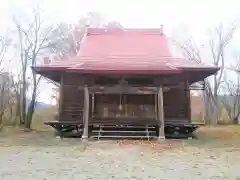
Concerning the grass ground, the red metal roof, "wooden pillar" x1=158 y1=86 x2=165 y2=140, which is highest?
the red metal roof

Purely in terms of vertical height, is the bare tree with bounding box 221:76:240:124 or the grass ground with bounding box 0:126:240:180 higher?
the bare tree with bounding box 221:76:240:124

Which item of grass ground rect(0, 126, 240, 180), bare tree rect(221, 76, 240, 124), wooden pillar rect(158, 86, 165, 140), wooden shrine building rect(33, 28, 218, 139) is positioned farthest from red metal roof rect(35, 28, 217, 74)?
bare tree rect(221, 76, 240, 124)

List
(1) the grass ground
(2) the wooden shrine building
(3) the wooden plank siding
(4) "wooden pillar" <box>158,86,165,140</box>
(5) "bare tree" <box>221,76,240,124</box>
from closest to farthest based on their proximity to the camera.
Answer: (1) the grass ground
(4) "wooden pillar" <box>158,86,165,140</box>
(2) the wooden shrine building
(3) the wooden plank siding
(5) "bare tree" <box>221,76,240,124</box>

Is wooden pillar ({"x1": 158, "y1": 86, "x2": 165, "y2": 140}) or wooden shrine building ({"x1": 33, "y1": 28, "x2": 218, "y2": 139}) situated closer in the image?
wooden pillar ({"x1": 158, "y1": 86, "x2": 165, "y2": 140})

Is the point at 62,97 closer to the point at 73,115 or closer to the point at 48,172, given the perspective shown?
the point at 73,115

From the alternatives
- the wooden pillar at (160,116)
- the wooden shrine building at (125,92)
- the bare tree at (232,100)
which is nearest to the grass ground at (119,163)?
the wooden pillar at (160,116)

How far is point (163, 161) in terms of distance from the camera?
23.0ft

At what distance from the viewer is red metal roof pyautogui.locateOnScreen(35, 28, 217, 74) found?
37.6 feet

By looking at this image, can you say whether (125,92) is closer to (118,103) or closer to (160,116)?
(160,116)

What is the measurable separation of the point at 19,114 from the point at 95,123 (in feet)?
28.7

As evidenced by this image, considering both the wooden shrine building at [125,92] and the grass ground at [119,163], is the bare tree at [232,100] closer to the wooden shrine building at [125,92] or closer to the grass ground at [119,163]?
the wooden shrine building at [125,92]

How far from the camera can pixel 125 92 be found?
11547 millimetres

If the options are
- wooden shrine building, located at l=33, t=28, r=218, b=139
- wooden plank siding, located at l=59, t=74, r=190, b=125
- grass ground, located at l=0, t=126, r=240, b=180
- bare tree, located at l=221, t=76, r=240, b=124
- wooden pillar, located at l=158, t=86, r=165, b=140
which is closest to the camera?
grass ground, located at l=0, t=126, r=240, b=180

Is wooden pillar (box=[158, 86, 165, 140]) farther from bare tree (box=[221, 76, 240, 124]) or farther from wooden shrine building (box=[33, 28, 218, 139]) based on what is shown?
bare tree (box=[221, 76, 240, 124])
